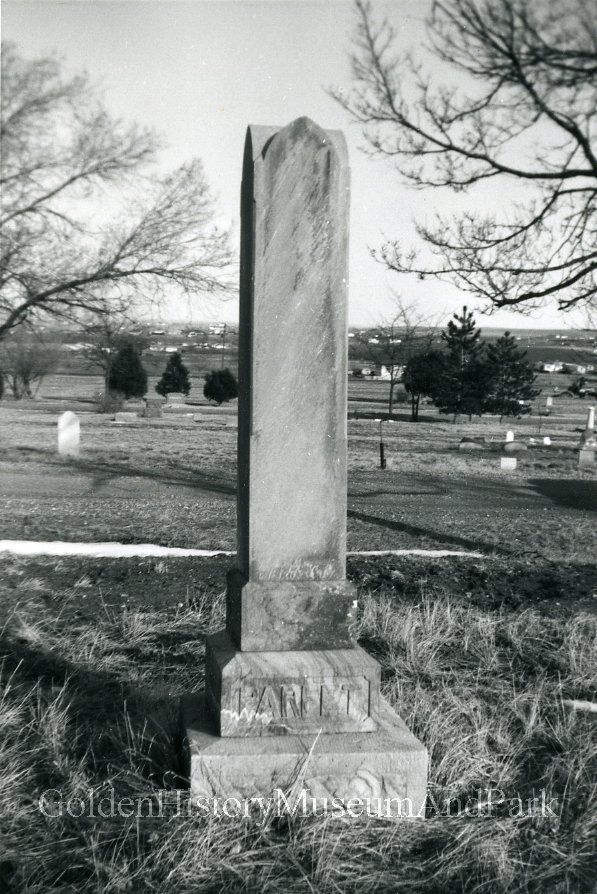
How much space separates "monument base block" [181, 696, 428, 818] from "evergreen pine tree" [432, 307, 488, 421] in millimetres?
30540

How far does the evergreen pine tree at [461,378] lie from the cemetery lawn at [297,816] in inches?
1129

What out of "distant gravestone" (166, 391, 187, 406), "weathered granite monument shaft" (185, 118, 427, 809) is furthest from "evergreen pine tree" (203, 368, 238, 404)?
"weathered granite monument shaft" (185, 118, 427, 809)

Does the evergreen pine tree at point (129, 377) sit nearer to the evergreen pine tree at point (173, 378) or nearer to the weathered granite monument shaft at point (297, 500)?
the evergreen pine tree at point (173, 378)

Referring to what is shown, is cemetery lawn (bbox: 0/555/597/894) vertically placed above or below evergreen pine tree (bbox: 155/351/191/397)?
below

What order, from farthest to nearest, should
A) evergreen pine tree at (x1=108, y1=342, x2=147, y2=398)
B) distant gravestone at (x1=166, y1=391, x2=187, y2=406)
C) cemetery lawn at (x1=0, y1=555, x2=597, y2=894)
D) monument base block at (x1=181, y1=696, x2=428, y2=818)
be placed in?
distant gravestone at (x1=166, y1=391, x2=187, y2=406), evergreen pine tree at (x1=108, y1=342, x2=147, y2=398), monument base block at (x1=181, y1=696, x2=428, y2=818), cemetery lawn at (x1=0, y1=555, x2=597, y2=894)

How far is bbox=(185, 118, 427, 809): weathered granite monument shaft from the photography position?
3133mm

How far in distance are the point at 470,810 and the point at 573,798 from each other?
391 mm

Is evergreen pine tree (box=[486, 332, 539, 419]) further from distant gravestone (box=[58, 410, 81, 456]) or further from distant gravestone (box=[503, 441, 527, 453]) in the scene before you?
distant gravestone (box=[58, 410, 81, 456])

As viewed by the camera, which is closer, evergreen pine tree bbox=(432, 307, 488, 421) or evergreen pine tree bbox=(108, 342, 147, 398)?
evergreen pine tree bbox=(108, 342, 147, 398)

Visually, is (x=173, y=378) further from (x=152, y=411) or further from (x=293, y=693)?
(x=293, y=693)

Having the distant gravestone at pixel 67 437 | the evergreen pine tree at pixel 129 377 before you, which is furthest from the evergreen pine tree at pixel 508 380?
the distant gravestone at pixel 67 437

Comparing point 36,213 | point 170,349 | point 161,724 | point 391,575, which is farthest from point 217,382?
point 161,724

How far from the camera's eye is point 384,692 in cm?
410

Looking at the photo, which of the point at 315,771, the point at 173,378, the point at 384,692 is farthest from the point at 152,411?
the point at 315,771
